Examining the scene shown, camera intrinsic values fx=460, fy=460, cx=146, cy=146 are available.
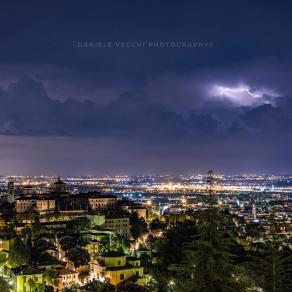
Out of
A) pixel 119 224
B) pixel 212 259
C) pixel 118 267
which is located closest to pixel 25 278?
pixel 118 267

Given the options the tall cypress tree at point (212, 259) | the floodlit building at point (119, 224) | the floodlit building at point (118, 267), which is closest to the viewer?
the tall cypress tree at point (212, 259)

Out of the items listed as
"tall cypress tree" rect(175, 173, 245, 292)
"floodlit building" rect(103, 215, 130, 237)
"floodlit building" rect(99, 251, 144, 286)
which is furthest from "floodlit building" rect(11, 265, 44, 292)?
"tall cypress tree" rect(175, 173, 245, 292)

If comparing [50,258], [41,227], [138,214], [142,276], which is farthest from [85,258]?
[138,214]

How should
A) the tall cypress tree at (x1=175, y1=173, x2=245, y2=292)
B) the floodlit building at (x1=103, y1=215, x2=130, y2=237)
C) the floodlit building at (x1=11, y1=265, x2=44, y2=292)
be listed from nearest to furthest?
the tall cypress tree at (x1=175, y1=173, x2=245, y2=292)
the floodlit building at (x1=11, y1=265, x2=44, y2=292)
the floodlit building at (x1=103, y1=215, x2=130, y2=237)

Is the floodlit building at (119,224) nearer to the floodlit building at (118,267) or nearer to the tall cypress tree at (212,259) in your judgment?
the floodlit building at (118,267)

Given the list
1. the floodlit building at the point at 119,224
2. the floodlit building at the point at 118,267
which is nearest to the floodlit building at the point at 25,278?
the floodlit building at the point at 118,267

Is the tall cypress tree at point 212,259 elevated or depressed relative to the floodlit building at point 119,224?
elevated

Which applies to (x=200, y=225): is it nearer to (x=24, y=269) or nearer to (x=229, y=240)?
(x=229, y=240)

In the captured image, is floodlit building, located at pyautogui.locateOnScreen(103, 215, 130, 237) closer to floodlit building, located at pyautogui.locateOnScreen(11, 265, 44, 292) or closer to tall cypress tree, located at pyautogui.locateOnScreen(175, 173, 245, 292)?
floodlit building, located at pyautogui.locateOnScreen(11, 265, 44, 292)

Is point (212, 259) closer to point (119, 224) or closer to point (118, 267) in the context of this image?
point (118, 267)

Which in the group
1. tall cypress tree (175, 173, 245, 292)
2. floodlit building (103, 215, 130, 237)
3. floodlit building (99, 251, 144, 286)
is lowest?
floodlit building (99, 251, 144, 286)

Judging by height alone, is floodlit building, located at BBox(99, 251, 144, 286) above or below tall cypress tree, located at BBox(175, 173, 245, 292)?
below

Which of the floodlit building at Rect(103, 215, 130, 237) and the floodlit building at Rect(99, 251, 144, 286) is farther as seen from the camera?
the floodlit building at Rect(103, 215, 130, 237)
